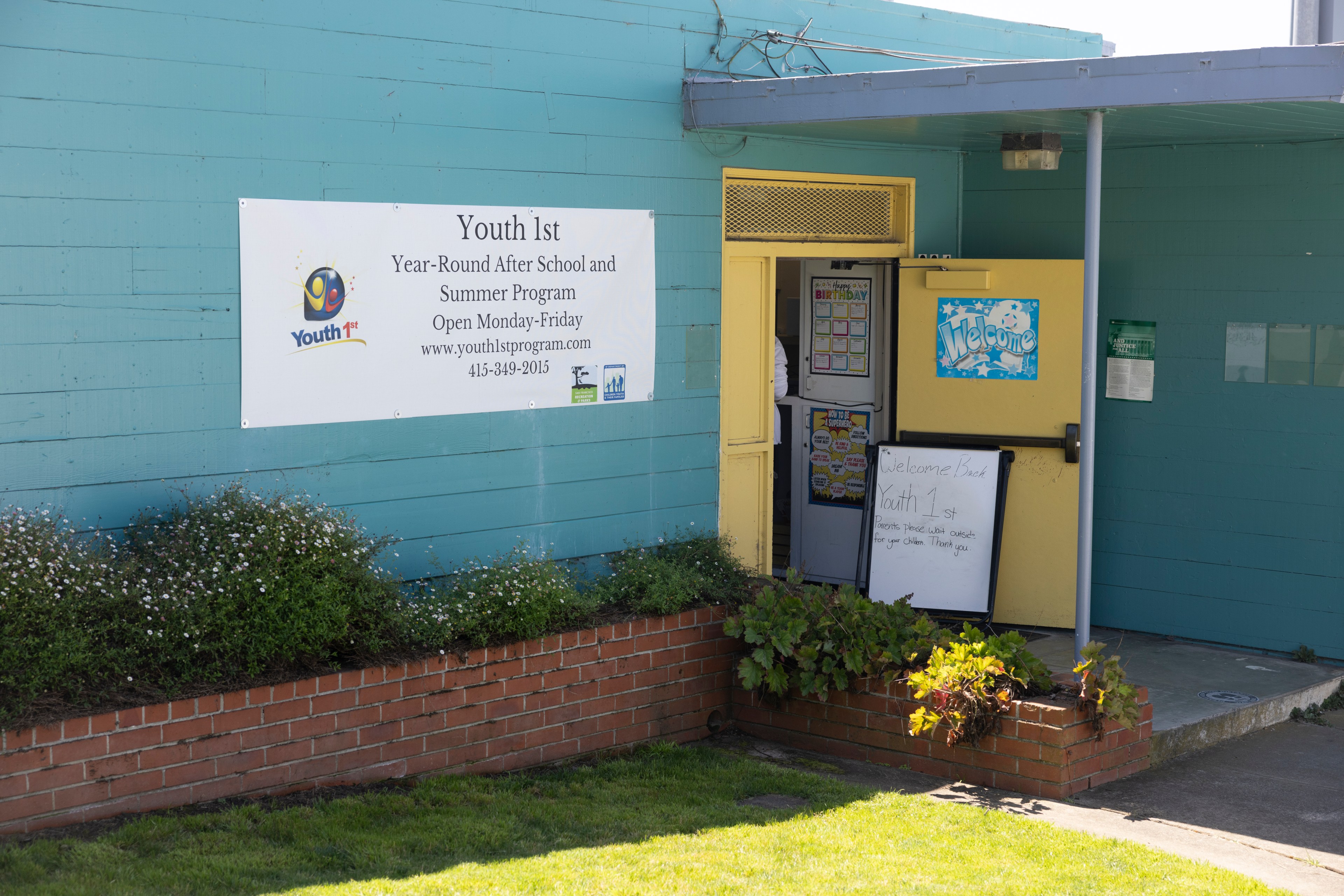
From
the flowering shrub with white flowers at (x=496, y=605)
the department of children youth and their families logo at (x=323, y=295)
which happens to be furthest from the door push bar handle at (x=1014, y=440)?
the department of children youth and their families logo at (x=323, y=295)

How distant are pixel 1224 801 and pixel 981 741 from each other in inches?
41.2

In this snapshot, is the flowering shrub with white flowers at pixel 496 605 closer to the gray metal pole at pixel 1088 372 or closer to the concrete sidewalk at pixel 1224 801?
the concrete sidewalk at pixel 1224 801

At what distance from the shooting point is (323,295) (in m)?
5.94

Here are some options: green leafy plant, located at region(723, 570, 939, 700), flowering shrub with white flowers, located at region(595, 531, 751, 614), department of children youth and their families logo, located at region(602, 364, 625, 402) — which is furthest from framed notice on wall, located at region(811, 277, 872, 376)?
green leafy plant, located at region(723, 570, 939, 700)

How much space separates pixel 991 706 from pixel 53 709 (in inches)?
148

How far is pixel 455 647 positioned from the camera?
5930 millimetres

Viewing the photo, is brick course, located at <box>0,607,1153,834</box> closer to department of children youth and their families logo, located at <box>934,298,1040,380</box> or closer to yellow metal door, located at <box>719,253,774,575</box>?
yellow metal door, located at <box>719,253,774,575</box>

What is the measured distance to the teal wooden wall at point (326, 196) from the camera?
16.9ft

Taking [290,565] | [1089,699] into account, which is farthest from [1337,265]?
[290,565]

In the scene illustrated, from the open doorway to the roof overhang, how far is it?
119cm

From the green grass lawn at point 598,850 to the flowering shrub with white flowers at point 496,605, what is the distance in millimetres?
623

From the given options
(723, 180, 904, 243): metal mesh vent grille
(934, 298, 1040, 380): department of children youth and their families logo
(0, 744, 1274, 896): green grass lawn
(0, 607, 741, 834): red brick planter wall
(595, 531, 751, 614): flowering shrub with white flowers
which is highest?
(723, 180, 904, 243): metal mesh vent grille

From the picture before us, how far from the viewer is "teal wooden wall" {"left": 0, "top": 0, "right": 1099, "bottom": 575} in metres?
5.16

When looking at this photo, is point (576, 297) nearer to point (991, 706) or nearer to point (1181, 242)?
point (991, 706)
